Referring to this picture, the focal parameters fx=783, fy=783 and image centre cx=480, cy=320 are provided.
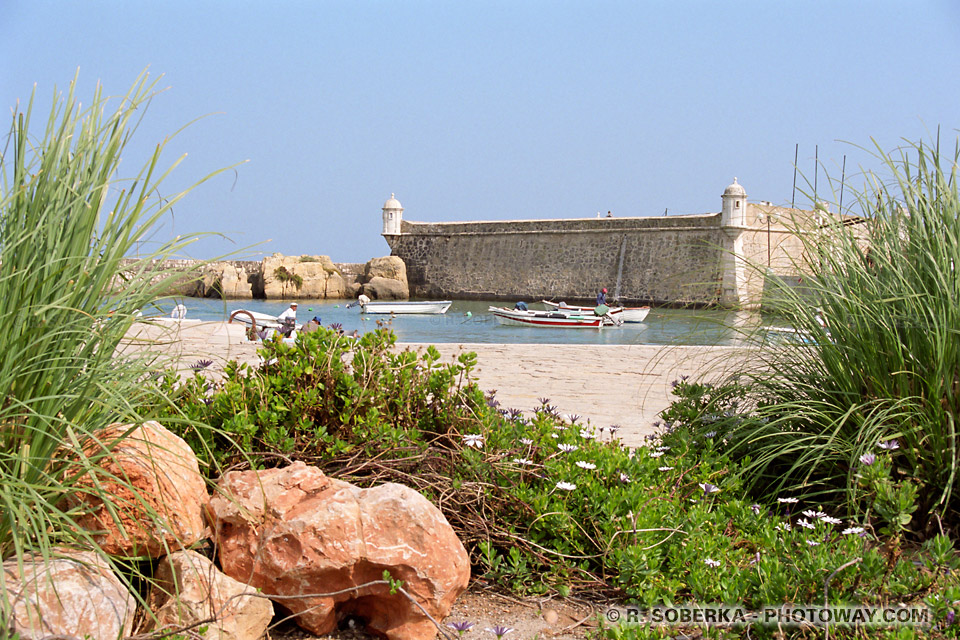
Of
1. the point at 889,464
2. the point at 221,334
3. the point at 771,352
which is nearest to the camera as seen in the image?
the point at 889,464

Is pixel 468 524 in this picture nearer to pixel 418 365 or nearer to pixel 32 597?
pixel 418 365

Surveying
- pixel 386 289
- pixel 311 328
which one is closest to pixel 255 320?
pixel 311 328

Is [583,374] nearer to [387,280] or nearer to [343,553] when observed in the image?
[343,553]

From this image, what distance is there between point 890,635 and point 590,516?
95 cm

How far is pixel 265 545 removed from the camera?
2291 millimetres

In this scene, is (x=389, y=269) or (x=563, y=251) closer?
(x=563, y=251)

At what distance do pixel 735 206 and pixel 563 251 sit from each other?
8209 mm

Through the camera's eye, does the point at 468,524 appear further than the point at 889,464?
Yes

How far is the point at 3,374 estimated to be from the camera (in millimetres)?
1853

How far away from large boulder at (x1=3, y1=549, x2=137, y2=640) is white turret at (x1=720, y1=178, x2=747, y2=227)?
94.0ft

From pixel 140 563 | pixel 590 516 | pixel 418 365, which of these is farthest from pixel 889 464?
pixel 140 563

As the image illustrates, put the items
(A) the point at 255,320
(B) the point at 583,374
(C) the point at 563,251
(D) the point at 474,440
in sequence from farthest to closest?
(C) the point at 563,251
(A) the point at 255,320
(B) the point at 583,374
(D) the point at 474,440

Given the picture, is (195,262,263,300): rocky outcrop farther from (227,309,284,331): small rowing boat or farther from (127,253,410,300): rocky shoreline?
(227,309,284,331): small rowing boat

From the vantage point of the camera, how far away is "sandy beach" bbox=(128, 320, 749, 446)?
5.79 m
